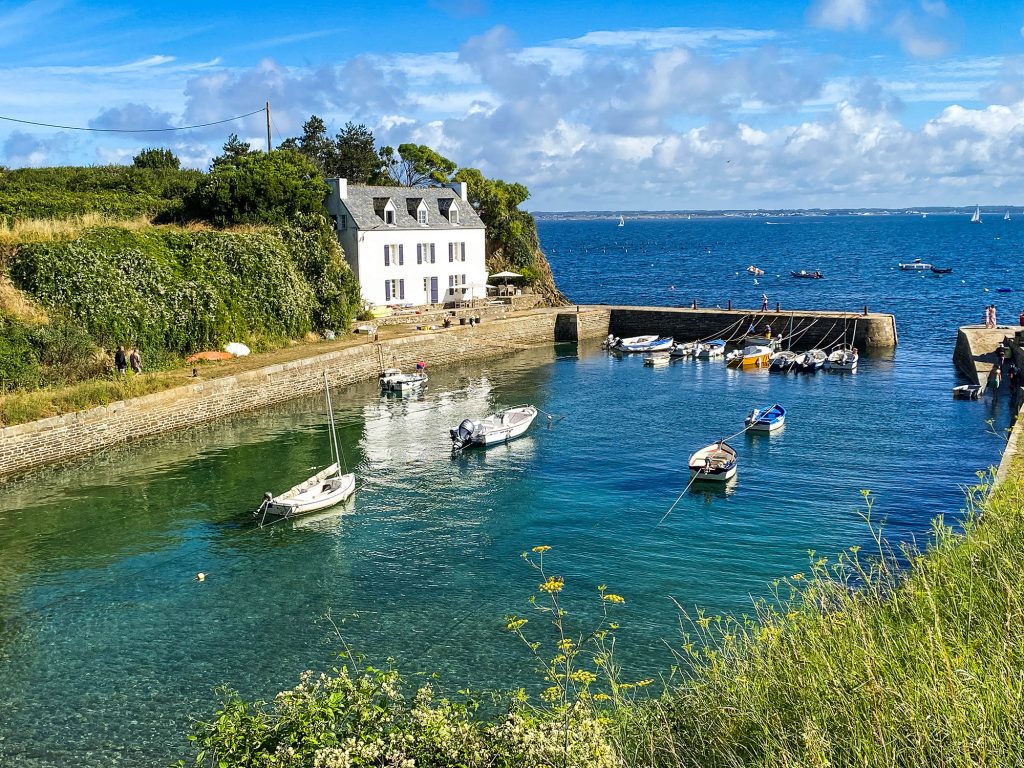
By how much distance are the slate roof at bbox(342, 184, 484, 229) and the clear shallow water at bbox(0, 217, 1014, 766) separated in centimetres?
1681

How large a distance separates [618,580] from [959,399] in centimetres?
2757

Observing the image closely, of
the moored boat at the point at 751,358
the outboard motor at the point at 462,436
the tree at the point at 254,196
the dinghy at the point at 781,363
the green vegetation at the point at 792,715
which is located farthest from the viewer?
the tree at the point at 254,196

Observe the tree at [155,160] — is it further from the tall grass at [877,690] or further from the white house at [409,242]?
the tall grass at [877,690]

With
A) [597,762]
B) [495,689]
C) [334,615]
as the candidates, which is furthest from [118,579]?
[597,762]

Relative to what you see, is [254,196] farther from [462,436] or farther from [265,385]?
[462,436]

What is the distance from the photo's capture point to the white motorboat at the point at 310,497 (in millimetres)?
26875

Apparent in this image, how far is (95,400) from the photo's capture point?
34.3 metres

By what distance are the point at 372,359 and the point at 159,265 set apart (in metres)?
11.7

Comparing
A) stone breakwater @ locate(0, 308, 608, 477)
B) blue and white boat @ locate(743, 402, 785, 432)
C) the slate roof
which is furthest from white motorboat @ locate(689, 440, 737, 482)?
the slate roof

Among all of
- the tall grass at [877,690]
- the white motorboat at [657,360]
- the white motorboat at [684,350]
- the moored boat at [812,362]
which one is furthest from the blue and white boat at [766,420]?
the tall grass at [877,690]

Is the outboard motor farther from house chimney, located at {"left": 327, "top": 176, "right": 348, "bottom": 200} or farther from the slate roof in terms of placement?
house chimney, located at {"left": 327, "top": 176, "right": 348, "bottom": 200}

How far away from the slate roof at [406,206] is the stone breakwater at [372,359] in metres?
7.55

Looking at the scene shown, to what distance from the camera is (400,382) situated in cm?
4569

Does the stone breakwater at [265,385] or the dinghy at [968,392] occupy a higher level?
the stone breakwater at [265,385]
